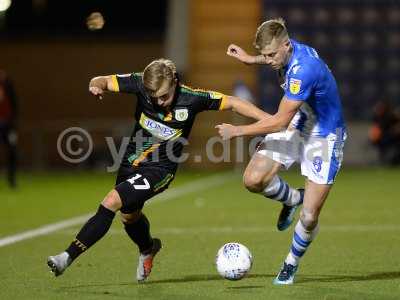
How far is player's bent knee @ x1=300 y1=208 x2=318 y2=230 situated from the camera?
7.76m

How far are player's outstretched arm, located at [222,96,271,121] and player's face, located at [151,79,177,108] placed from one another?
1.44 feet

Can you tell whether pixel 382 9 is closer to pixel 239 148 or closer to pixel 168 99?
pixel 239 148

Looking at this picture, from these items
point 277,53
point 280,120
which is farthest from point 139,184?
point 277,53

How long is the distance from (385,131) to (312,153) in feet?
49.8

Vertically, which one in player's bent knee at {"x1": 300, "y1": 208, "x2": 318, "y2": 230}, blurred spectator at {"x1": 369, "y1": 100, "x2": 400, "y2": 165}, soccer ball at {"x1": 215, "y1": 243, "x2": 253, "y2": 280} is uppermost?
player's bent knee at {"x1": 300, "y1": 208, "x2": 318, "y2": 230}

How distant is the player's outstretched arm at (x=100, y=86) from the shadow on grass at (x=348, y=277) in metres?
2.09

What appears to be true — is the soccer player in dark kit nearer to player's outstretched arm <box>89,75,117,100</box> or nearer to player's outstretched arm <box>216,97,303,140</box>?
player's outstretched arm <box>89,75,117,100</box>

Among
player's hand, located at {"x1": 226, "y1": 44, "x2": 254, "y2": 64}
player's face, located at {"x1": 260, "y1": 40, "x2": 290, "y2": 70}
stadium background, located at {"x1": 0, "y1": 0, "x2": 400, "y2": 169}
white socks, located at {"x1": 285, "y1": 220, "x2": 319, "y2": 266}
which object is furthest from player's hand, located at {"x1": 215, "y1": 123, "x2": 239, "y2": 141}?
stadium background, located at {"x1": 0, "y1": 0, "x2": 400, "y2": 169}

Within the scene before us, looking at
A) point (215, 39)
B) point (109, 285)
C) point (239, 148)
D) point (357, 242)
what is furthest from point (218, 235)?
point (215, 39)

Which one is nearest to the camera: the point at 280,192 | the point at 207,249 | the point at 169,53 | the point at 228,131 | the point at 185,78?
the point at 228,131

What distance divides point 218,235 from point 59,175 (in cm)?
1178

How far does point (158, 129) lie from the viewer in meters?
7.94

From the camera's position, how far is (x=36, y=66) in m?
26.0

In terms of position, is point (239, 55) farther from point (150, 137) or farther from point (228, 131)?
point (228, 131)
